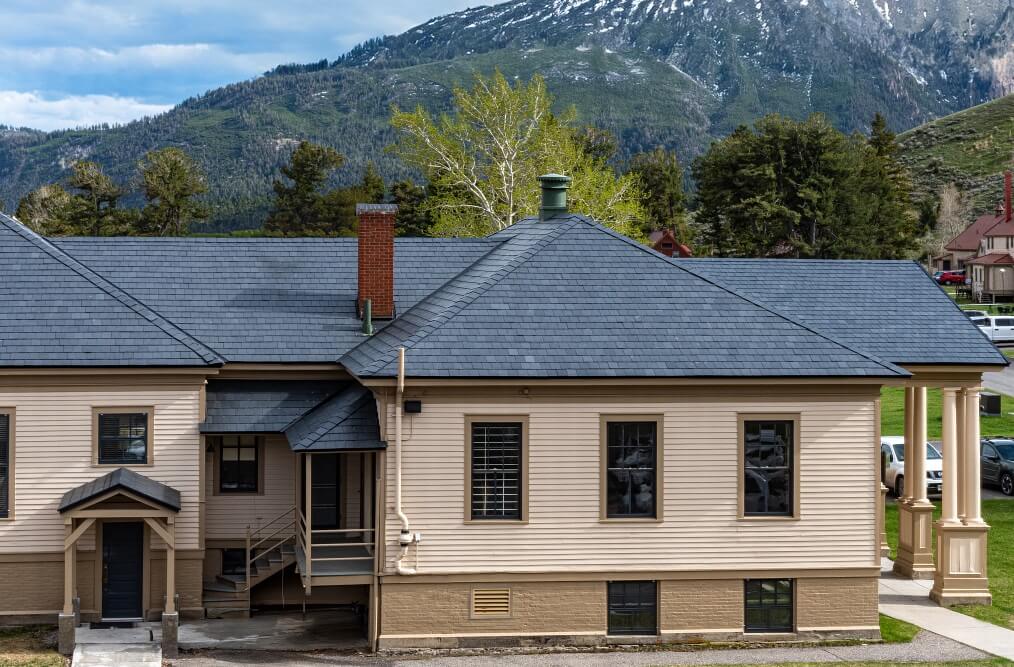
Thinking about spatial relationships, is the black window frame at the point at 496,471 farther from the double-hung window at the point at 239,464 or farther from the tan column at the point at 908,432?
the tan column at the point at 908,432

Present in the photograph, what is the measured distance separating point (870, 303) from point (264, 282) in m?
12.0

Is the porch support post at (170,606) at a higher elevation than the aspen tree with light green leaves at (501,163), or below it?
below

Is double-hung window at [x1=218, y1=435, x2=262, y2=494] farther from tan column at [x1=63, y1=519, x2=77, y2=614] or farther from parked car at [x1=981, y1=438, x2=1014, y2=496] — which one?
parked car at [x1=981, y1=438, x2=1014, y2=496]

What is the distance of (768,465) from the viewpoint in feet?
75.9

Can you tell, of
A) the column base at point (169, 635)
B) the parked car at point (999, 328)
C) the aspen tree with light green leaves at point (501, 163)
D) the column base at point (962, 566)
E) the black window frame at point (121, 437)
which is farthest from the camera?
the parked car at point (999, 328)

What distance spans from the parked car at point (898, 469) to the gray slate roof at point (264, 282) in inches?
594

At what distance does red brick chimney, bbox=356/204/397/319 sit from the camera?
25.8 metres

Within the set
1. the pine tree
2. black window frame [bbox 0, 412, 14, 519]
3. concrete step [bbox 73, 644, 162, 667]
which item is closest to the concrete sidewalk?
concrete step [bbox 73, 644, 162, 667]

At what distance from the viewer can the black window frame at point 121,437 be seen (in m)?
23.6

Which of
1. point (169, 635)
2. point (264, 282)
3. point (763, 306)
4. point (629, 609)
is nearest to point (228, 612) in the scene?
point (169, 635)

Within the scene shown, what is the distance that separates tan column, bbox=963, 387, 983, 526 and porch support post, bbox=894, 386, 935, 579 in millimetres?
1705

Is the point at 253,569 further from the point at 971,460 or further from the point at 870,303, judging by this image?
the point at 971,460

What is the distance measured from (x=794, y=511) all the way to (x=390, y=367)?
23.6 ft

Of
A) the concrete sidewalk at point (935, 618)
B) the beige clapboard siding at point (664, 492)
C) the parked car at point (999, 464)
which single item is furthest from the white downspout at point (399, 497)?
the parked car at point (999, 464)
